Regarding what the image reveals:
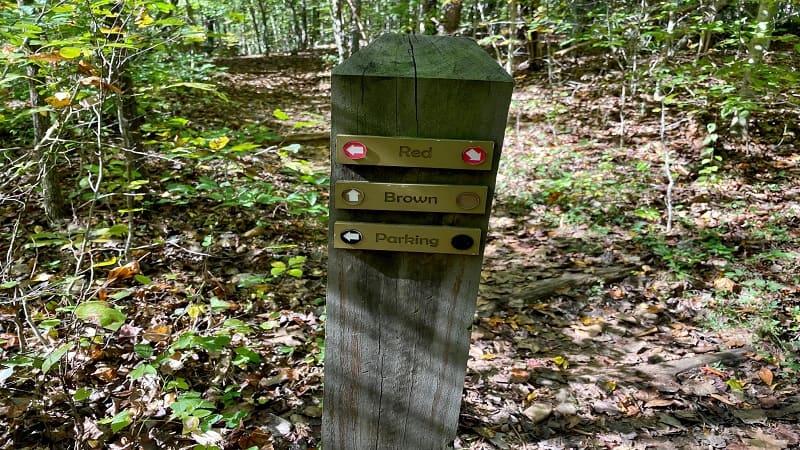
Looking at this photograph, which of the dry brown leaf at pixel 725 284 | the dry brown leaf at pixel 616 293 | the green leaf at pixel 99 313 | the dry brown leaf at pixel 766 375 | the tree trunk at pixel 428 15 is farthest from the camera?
the tree trunk at pixel 428 15

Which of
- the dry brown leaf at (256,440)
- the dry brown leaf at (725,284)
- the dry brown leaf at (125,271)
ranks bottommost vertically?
the dry brown leaf at (256,440)

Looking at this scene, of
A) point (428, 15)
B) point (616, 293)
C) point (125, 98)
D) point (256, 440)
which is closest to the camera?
point (256, 440)

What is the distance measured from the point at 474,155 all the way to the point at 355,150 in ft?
1.17

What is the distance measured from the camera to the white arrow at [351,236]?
4.73 feet

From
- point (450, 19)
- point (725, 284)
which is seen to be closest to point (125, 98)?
point (725, 284)

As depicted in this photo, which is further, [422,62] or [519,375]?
[519,375]

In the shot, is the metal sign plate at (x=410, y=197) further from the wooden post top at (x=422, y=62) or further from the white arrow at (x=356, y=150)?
the wooden post top at (x=422, y=62)

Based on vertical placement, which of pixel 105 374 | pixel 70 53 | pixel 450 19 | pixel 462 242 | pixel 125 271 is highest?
pixel 450 19

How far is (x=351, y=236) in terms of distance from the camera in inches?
56.9

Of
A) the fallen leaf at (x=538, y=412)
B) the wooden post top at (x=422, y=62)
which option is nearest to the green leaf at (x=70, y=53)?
the wooden post top at (x=422, y=62)

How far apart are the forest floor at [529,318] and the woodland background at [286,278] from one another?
16 millimetres

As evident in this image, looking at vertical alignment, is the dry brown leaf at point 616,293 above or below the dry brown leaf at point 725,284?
below

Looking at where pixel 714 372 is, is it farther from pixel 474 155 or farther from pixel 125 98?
pixel 125 98

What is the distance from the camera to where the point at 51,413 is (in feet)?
7.18
